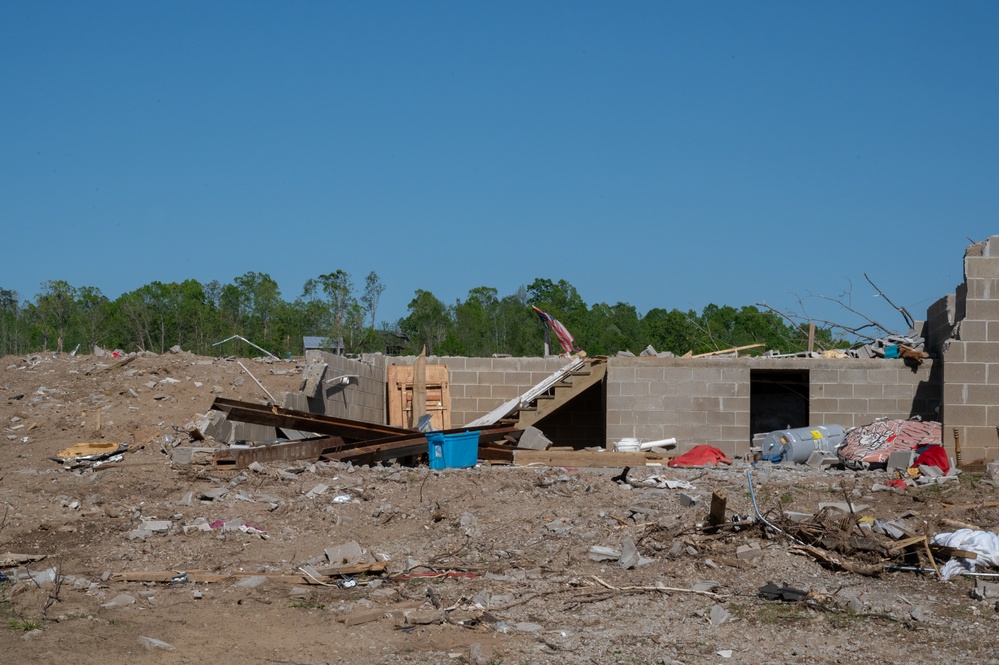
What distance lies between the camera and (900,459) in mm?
14680

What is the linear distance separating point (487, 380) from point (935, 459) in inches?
357

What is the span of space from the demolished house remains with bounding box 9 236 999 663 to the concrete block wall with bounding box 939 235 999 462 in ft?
0.14

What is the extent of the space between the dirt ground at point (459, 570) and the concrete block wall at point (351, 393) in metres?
2.79

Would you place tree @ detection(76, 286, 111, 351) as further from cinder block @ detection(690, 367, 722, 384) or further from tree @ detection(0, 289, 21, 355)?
cinder block @ detection(690, 367, 722, 384)

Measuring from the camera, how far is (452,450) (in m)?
15.2

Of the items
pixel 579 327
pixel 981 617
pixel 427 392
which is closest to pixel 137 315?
pixel 579 327

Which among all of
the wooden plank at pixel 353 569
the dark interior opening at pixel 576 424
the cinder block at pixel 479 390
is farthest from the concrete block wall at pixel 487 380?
the wooden plank at pixel 353 569

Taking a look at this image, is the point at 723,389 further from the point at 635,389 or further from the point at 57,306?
the point at 57,306

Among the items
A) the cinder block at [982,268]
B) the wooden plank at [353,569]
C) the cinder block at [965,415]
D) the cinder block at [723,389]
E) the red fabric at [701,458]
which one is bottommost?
the wooden plank at [353,569]

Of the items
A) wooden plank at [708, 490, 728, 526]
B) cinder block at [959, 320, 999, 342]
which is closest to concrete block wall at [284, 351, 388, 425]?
wooden plank at [708, 490, 728, 526]

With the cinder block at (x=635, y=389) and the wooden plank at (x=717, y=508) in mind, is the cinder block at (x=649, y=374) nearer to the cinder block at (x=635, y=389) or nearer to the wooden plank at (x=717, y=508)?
the cinder block at (x=635, y=389)

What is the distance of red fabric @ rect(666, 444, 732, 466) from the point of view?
16297 millimetres

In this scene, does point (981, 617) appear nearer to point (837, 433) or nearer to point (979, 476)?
point (979, 476)

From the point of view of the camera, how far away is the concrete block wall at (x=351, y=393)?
17328 mm
